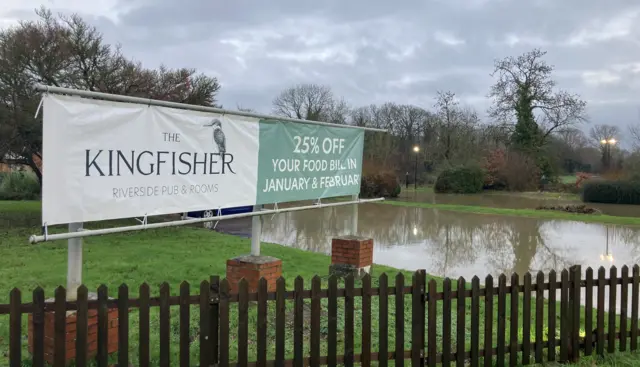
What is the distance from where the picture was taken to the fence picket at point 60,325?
334cm

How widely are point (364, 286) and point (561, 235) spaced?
1347cm

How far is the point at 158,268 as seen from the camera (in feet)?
28.3

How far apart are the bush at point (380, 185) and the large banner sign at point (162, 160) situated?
94.8ft

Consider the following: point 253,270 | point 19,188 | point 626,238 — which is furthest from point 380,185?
point 253,270

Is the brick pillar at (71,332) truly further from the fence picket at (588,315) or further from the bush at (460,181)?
the bush at (460,181)

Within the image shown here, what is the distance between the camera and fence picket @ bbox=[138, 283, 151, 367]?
3.49 meters

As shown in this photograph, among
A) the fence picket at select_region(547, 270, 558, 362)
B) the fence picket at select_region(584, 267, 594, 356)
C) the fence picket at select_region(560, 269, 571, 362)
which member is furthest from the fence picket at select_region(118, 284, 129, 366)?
the fence picket at select_region(584, 267, 594, 356)

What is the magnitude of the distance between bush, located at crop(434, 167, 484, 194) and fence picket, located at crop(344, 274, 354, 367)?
36.7 meters

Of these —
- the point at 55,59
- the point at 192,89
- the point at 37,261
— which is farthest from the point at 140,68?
the point at 37,261

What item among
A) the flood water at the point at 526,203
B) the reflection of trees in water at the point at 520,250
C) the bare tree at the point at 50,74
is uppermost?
the bare tree at the point at 50,74

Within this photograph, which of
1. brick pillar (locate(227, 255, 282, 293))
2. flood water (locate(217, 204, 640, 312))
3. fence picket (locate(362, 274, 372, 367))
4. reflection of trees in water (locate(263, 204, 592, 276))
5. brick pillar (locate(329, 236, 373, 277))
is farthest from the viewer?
reflection of trees in water (locate(263, 204, 592, 276))

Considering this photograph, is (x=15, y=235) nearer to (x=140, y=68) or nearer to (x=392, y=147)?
(x=140, y=68)

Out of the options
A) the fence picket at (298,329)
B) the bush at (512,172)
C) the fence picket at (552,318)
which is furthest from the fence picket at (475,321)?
the bush at (512,172)

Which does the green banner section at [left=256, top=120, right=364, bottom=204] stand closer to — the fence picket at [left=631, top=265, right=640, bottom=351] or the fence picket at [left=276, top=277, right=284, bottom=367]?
the fence picket at [left=276, top=277, right=284, bottom=367]
